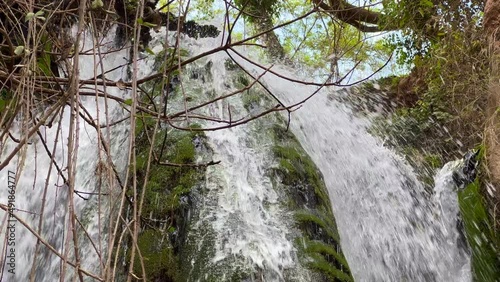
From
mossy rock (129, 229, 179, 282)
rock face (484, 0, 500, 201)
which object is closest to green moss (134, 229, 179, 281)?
mossy rock (129, 229, 179, 282)

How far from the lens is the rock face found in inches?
162

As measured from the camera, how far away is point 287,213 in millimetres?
3459

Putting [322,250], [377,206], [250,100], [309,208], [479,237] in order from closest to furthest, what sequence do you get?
[322,250]
[309,208]
[479,237]
[377,206]
[250,100]

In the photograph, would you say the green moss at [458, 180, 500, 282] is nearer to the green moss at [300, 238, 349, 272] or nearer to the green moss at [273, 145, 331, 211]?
the green moss at [273, 145, 331, 211]

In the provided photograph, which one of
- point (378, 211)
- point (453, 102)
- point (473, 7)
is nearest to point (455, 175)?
point (378, 211)

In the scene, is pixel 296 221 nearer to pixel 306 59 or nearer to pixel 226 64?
pixel 226 64

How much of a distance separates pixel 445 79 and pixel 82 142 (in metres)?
3.49

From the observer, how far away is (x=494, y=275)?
3.83m

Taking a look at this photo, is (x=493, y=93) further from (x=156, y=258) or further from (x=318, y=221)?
(x=156, y=258)

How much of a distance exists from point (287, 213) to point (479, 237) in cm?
149

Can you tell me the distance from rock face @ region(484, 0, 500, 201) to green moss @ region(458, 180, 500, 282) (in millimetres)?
175

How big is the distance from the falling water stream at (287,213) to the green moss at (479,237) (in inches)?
3.8

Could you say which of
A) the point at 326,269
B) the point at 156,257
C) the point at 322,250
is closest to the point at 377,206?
the point at 322,250

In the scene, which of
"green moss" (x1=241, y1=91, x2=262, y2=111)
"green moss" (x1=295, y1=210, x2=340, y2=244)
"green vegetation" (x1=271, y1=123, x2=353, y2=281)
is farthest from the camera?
"green moss" (x1=241, y1=91, x2=262, y2=111)
